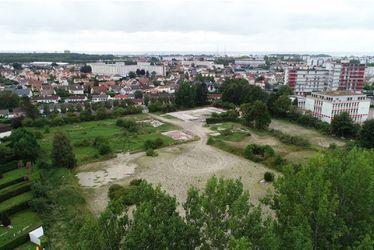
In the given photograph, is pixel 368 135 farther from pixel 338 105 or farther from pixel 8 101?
pixel 8 101

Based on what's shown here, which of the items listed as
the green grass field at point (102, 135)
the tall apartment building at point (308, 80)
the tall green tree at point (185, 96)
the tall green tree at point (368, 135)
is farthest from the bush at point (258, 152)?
the tall apartment building at point (308, 80)

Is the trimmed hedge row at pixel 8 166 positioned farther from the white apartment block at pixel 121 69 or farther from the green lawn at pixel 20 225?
the white apartment block at pixel 121 69

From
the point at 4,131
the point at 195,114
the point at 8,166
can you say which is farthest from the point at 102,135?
the point at 195,114

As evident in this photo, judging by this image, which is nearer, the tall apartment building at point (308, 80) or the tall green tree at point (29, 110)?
the tall green tree at point (29, 110)

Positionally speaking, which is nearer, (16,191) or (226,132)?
(16,191)

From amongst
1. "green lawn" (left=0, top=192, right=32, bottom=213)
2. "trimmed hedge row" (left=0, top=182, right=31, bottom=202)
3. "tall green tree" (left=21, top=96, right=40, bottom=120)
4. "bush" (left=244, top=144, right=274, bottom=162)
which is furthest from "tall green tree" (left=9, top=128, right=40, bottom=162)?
"bush" (left=244, top=144, right=274, bottom=162)

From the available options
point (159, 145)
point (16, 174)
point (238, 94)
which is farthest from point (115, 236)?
point (238, 94)

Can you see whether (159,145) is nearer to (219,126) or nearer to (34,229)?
(219,126)
